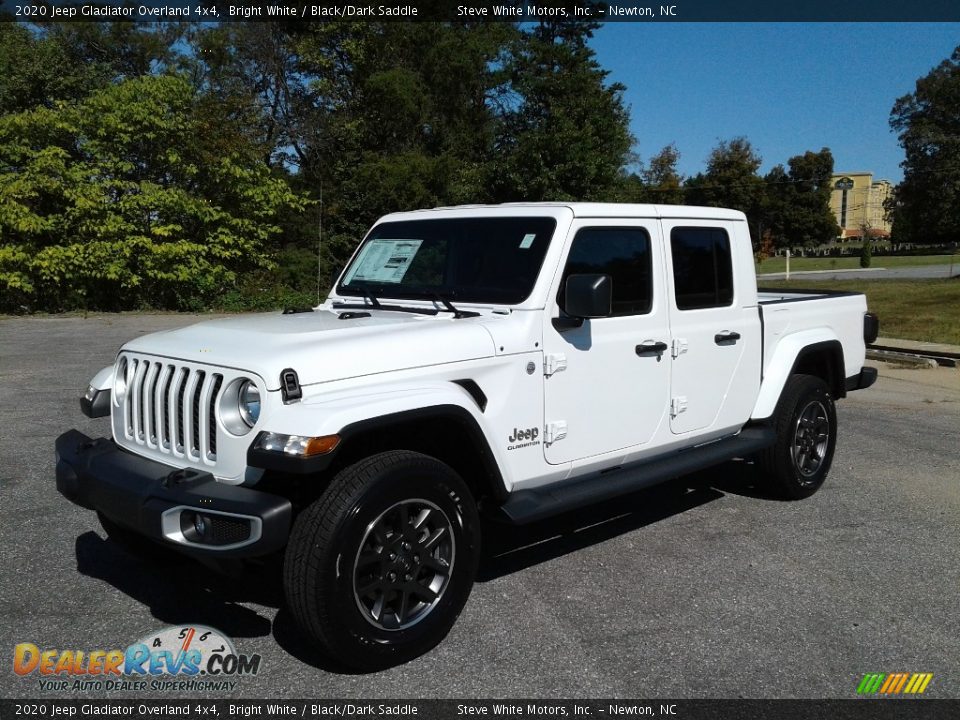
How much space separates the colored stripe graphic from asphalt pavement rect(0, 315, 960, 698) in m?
0.06

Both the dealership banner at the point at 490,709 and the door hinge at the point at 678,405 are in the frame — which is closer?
the dealership banner at the point at 490,709

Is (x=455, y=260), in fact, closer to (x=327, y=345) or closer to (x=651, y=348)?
(x=651, y=348)

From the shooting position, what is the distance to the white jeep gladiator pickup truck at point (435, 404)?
3.32 m

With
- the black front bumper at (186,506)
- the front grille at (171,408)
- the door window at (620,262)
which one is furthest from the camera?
the door window at (620,262)

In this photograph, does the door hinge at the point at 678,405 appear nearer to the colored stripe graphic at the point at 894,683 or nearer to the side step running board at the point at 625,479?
the side step running board at the point at 625,479

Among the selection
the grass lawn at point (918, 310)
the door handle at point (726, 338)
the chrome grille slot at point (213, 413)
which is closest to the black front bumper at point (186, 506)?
the chrome grille slot at point (213, 413)

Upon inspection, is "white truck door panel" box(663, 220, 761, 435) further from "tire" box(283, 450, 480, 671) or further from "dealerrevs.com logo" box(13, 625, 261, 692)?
"dealerrevs.com logo" box(13, 625, 261, 692)

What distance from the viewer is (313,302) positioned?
73.0 feet

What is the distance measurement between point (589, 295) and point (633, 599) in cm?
153

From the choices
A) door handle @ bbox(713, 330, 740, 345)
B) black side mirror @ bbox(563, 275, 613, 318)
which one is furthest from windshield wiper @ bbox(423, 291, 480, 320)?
door handle @ bbox(713, 330, 740, 345)

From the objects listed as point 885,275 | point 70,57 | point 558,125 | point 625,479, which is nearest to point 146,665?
point 625,479

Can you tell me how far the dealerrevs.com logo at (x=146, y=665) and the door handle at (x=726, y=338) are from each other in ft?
10.4

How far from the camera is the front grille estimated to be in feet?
11.6

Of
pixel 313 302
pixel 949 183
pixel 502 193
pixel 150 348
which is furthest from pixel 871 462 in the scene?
pixel 949 183
